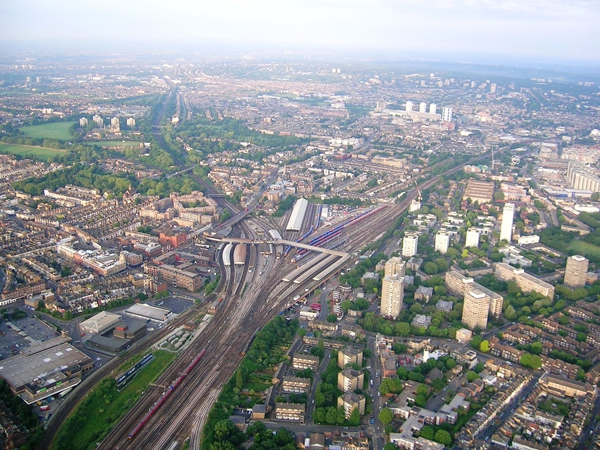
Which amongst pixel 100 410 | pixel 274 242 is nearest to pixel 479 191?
pixel 274 242

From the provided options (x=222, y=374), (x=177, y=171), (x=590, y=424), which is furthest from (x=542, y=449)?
(x=177, y=171)

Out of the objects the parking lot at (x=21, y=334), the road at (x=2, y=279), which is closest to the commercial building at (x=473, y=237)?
the parking lot at (x=21, y=334)

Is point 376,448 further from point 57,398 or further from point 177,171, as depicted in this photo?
point 177,171

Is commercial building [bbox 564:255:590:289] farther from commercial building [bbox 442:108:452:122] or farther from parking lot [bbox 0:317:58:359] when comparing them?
commercial building [bbox 442:108:452:122]

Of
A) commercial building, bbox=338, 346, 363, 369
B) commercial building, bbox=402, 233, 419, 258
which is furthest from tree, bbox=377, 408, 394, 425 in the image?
commercial building, bbox=402, 233, 419, 258

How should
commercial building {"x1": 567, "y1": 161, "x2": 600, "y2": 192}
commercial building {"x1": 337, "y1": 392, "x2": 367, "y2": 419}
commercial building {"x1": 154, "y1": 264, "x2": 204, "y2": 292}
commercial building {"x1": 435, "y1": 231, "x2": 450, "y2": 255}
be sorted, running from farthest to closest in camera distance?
commercial building {"x1": 567, "y1": 161, "x2": 600, "y2": 192} < commercial building {"x1": 435, "y1": 231, "x2": 450, "y2": 255} < commercial building {"x1": 154, "y1": 264, "x2": 204, "y2": 292} < commercial building {"x1": 337, "y1": 392, "x2": 367, "y2": 419}

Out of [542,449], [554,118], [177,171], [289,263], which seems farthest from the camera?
[554,118]

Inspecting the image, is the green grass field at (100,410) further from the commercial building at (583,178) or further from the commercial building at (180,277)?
the commercial building at (583,178)
